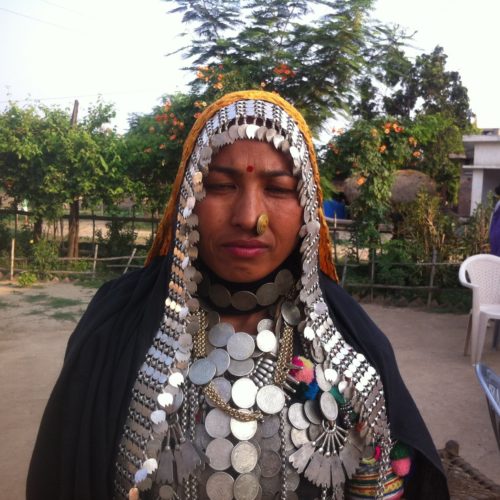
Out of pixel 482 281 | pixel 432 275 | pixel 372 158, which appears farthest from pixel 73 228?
pixel 482 281

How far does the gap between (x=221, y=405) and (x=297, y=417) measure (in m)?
0.20

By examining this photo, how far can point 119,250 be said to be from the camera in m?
11.2

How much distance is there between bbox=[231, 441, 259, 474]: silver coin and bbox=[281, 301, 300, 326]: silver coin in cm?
33

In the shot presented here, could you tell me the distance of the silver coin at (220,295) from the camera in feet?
4.66

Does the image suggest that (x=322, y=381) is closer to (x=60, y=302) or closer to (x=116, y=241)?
(x=60, y=302)

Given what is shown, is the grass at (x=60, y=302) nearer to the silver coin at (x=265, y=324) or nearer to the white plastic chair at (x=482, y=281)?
the white plastic chair at (x=482, y=281)

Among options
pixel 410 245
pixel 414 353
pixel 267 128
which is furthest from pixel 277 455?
pixel 410 245

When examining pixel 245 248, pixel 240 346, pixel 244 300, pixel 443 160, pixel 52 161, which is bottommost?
pixel 240 346

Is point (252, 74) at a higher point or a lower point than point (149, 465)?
higher

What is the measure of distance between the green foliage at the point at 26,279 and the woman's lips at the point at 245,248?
9.41 m

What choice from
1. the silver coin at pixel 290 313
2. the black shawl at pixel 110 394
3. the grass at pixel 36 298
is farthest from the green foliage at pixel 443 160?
the silver coin at pixel 290 313

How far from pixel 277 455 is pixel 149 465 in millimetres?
311

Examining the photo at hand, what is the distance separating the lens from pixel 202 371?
4.48 feet

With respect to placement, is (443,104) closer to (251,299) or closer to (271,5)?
(271,5)
